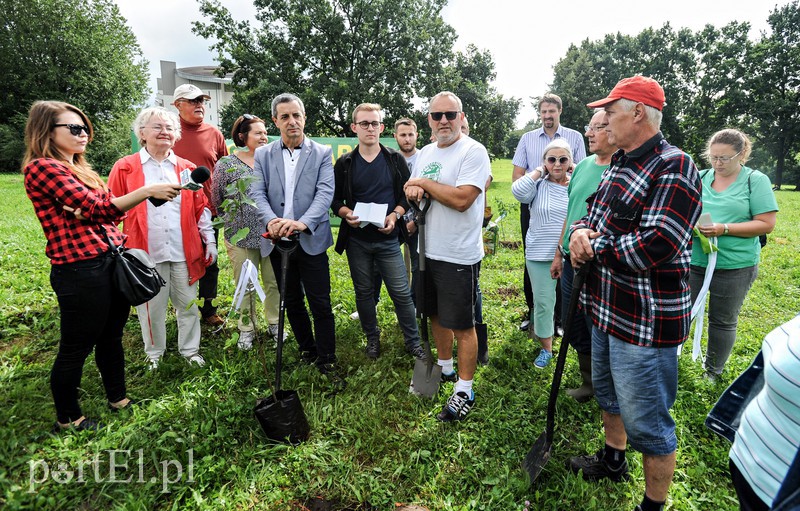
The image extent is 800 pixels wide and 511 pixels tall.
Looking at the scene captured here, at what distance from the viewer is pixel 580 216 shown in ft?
10.4

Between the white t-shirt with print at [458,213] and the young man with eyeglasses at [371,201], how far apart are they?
0.74 m

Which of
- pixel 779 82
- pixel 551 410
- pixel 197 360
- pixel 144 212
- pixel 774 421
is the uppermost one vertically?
pixel 779 82

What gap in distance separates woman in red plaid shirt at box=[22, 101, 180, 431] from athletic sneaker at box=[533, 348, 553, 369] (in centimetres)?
343

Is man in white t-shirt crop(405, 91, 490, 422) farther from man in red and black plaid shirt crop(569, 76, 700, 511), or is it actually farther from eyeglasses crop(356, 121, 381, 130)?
man in red and black plaid shirt crop(569, 76, 700, 511)

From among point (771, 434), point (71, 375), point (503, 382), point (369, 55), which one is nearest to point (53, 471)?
point (71, 375)

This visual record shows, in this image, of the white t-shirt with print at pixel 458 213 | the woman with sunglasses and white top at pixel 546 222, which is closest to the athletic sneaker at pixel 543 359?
the woman with sunglasses and white top at pixel 546 222

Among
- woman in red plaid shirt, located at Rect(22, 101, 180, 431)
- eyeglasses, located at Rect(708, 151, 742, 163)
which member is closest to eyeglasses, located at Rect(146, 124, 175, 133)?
woman in red plaid shirt, located at Rect(22, 101, 180, 431)

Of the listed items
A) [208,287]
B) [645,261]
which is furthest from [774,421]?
[208,287]

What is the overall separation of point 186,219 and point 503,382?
3.24 metres

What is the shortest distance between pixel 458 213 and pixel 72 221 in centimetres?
260

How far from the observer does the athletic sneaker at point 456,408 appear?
317 centimetres

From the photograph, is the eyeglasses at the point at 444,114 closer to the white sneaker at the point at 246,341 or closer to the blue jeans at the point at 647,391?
the blue jeans at the point at 647,391

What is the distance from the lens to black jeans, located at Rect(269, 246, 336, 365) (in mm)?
3631

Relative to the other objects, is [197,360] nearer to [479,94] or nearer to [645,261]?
[645,261]
